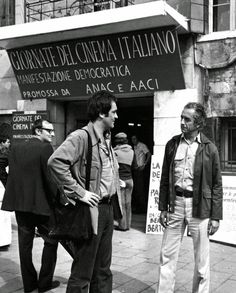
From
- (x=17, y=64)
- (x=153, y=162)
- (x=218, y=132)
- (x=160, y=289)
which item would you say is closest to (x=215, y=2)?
(x=218, y=132)

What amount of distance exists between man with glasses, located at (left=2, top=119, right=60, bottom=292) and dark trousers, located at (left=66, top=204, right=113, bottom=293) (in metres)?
1.08

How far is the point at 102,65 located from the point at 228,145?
2.94 metres

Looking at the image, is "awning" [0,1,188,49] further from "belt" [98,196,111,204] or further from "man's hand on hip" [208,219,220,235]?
"belt" [98,196,111,204]

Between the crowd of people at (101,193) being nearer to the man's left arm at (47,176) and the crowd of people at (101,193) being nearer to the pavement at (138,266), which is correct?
the man's left arm at (47,176)

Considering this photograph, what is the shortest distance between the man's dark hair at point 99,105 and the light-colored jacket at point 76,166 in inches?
3.5

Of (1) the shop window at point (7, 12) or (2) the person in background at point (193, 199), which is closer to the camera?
(2) the person in background at point (193, 199)

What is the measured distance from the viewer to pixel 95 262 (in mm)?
3602

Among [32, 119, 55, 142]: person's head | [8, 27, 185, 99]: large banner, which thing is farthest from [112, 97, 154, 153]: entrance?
[32, 119, 55, 142]: person's head

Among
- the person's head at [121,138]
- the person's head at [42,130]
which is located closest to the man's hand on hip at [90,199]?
the person's head at [42,130]

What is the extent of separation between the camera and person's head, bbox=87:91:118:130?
137 inches

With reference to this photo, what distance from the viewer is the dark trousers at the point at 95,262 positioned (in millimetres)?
3334

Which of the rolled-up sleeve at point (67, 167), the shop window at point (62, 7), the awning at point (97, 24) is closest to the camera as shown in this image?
the rolled-up sleeve at point (67, 167)

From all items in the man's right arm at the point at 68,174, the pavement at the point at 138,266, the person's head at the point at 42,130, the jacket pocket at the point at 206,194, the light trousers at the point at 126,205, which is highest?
the person's head at the point at 42,130

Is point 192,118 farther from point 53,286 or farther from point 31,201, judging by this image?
point 53,286
